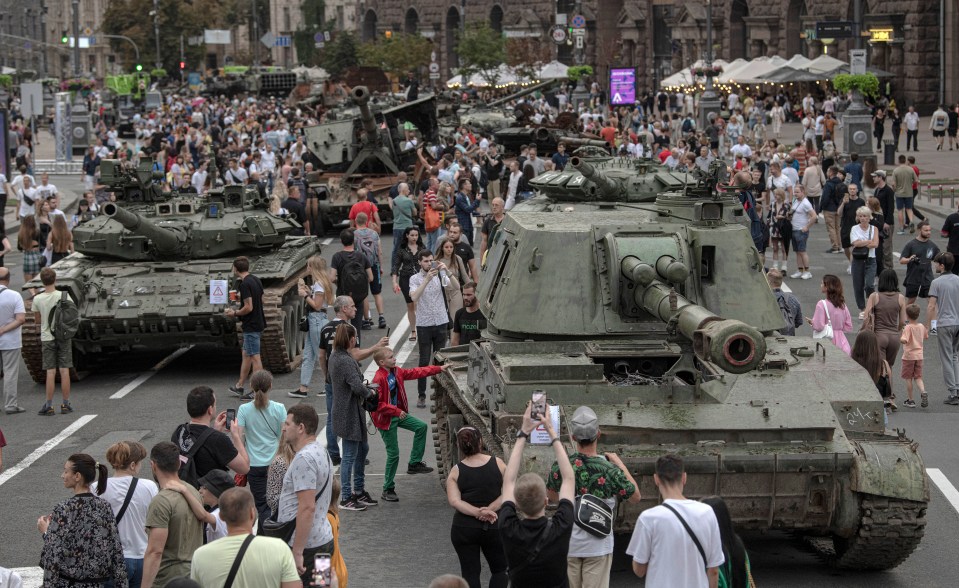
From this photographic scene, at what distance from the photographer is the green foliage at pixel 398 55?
221 feet

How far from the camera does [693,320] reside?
1043 cm

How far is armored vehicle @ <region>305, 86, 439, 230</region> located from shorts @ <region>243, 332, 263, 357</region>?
502 inches

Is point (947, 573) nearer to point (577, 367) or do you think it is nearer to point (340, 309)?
point (577, 367)

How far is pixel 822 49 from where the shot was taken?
186ft

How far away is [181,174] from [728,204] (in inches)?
876

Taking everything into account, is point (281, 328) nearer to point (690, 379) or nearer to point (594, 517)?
point (690, 379)

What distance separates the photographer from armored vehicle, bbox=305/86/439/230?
3009 cm

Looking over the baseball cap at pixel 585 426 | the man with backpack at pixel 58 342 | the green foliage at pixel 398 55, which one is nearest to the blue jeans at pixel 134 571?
the baseball cap at pixel 585 426

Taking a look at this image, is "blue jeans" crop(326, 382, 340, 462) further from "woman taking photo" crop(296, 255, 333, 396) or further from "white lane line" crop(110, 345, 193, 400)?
"white lane line" crop(110, 345, 193, 400)

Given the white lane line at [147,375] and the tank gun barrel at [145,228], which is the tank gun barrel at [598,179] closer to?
the tank gun barrel at [145,228]

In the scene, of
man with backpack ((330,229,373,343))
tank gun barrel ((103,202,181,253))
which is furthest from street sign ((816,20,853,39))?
tank gun barrel ((103,202,181,253))

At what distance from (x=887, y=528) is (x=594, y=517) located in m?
2.49

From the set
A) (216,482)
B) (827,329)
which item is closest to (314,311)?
(827,329)

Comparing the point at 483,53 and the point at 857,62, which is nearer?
the point at 857,62
